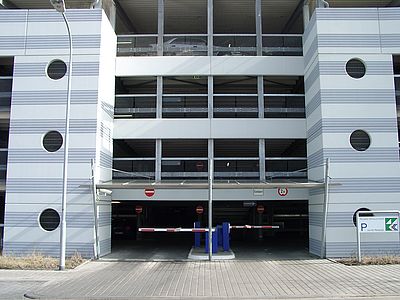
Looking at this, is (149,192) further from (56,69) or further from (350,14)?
(350,14)

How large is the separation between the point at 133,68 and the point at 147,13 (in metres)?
3.99

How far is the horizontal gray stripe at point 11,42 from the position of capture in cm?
1613

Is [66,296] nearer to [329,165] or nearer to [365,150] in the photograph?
[329,165]

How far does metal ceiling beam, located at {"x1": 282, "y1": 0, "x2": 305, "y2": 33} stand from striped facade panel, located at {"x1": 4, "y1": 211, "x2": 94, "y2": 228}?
12.9 meters

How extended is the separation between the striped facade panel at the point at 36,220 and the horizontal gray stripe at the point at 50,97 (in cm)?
409

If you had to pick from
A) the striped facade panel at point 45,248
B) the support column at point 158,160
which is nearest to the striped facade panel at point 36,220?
the striped facade panel at point 45,248

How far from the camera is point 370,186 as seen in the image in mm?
15195

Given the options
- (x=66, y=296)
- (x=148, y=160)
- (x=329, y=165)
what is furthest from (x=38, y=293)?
(x=329, y=165)

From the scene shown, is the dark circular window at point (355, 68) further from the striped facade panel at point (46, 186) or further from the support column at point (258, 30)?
the striped facade panel at point (46, 186)

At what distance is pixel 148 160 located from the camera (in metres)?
17.9

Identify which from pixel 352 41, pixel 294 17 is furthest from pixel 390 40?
pixel 294 17

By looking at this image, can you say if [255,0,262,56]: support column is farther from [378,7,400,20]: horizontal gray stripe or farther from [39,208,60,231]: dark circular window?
[39,208,60,231]: dark circular window

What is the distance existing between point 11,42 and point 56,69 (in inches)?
78.2

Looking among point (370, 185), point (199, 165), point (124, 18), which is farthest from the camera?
point (124, 18)
